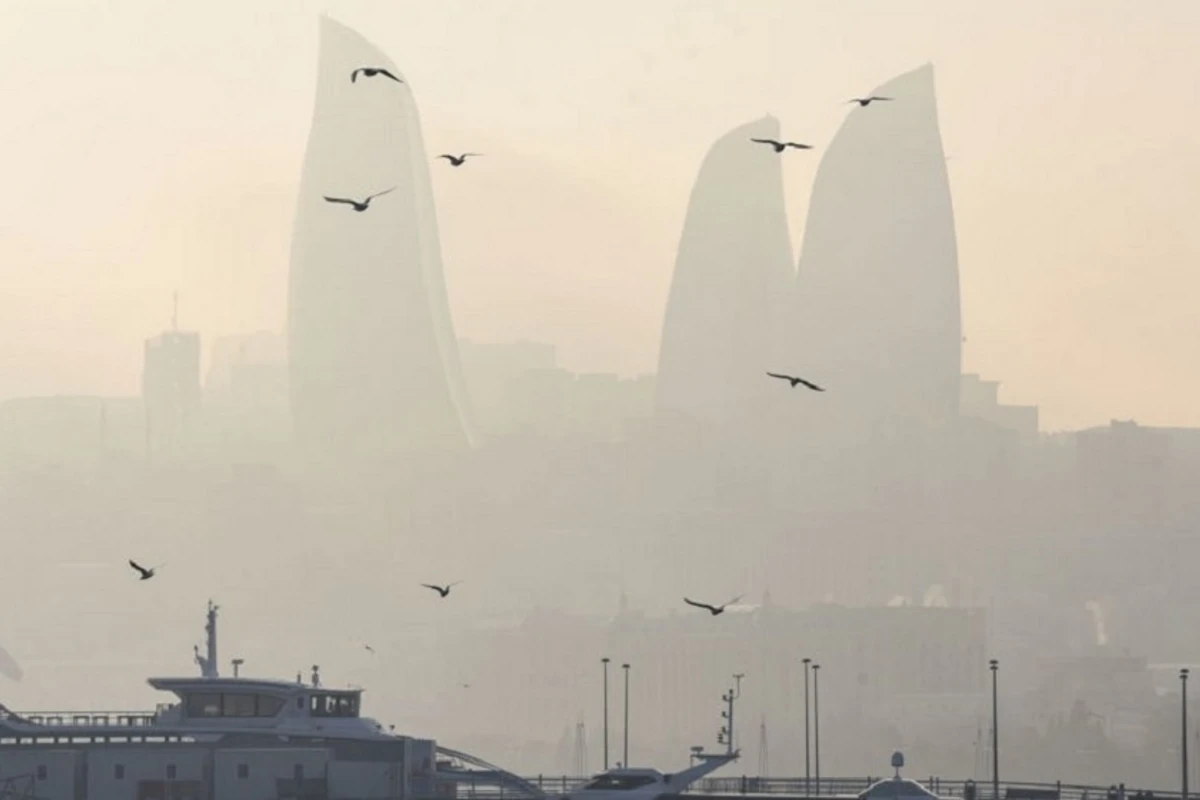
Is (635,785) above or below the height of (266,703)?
below

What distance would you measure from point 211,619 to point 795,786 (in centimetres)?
3696

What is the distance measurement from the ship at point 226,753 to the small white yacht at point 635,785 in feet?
14.1

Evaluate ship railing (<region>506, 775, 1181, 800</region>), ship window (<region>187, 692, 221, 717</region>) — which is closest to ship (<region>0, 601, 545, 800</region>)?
ship window (<region>187, 692, 221, 717</region>)

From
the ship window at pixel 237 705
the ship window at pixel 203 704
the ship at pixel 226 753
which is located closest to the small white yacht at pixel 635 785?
the ship at pixel 226 753

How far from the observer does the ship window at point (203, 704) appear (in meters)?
145

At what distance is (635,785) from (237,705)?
581 inches

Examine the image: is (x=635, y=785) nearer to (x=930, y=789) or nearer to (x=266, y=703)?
(x=266, y=703)

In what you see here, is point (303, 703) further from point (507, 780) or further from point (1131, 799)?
point (1131, 799)

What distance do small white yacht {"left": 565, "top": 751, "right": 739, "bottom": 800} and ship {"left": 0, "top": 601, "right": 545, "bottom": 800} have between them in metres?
4.29

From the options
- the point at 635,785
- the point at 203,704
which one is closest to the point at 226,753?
the point at 203,704

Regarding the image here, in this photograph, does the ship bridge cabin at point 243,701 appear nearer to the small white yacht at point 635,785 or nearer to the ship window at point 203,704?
the ship window at point 203,704

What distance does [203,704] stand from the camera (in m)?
145

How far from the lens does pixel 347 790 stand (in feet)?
467

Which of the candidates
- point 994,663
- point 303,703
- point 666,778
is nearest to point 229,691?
point 303,703
